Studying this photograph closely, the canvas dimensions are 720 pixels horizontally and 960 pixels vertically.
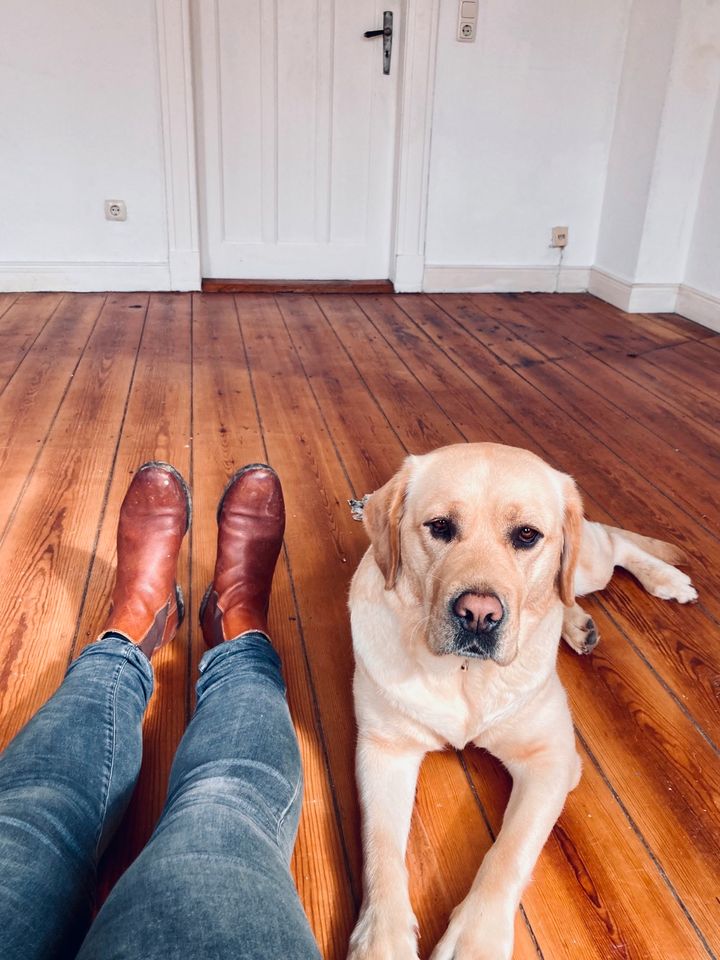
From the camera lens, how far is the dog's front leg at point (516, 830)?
3.06 ft

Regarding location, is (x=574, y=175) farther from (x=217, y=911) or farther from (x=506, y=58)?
(x=217, y=911)

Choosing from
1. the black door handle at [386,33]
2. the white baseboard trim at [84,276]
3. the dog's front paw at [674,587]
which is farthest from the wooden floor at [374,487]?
the black door handle at [386,33]

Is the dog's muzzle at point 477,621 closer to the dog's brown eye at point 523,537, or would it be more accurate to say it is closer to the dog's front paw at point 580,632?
the dog's brown eye at point 523,537

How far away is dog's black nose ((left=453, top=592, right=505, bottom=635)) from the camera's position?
3.32 feet

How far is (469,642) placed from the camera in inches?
40.5

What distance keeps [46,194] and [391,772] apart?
3901mm

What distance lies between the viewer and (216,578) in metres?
1.48

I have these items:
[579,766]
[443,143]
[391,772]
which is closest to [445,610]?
[391,772]

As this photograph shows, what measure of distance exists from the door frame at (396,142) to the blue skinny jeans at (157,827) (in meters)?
3.47

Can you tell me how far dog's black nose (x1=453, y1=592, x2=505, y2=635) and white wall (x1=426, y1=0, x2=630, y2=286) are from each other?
149 inches

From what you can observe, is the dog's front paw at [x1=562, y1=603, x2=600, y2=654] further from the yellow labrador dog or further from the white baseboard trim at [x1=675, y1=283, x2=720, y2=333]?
the white baseboard trim at [x1=675, y1=283, x2=720, y2=333]

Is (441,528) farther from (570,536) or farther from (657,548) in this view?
(657,548)

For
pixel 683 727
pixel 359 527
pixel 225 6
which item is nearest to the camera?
pixel 683 727

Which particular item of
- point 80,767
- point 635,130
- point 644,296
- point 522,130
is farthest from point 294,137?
point 80,767
